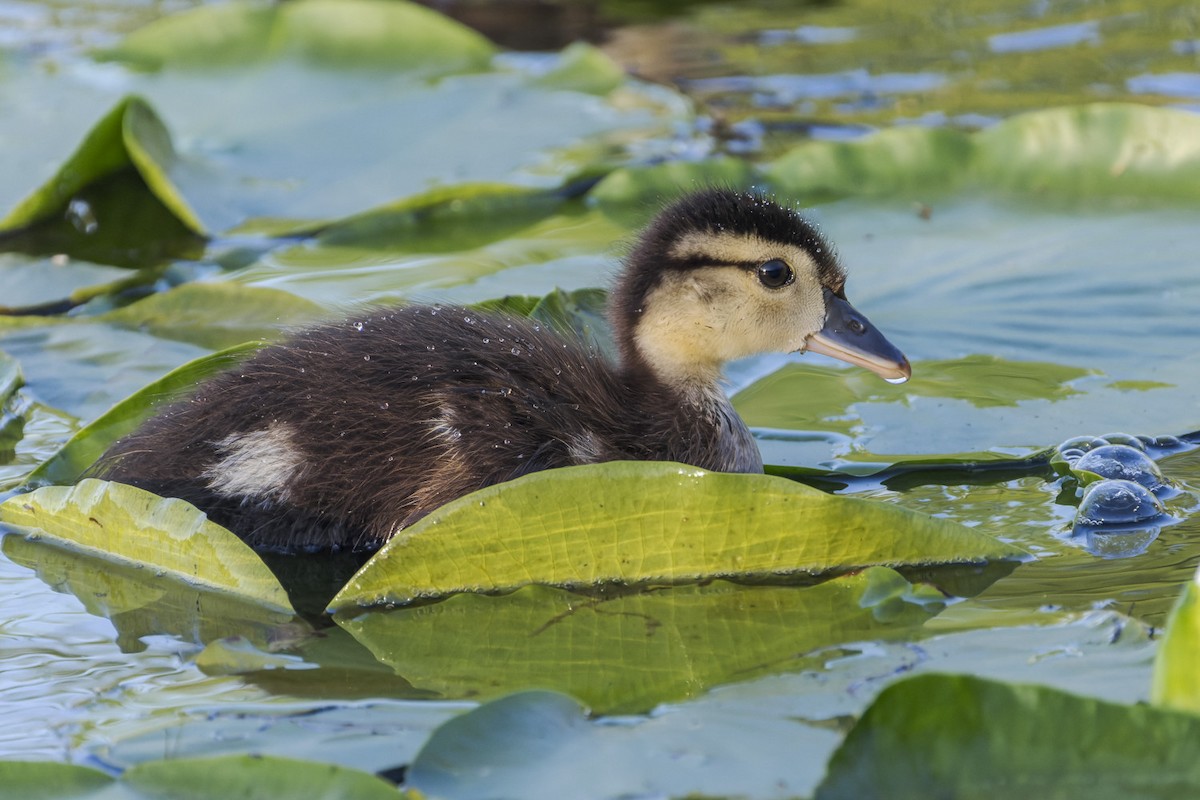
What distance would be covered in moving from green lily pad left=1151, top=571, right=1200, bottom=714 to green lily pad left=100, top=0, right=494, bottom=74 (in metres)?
4.49

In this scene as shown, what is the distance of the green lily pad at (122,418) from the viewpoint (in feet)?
11.4

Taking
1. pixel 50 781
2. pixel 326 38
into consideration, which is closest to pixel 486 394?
pixel 50 781

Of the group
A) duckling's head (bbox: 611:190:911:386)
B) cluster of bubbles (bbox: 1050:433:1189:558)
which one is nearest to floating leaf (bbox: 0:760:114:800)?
duckling's head (bbox: 611:190:911:386)

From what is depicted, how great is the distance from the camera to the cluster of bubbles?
9.93ft

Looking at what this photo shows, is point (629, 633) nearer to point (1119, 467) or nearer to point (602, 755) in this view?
point (602, 755)

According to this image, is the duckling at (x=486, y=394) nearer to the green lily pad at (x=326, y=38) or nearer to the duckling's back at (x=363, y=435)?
the duckling's back at (x=363, y=435)

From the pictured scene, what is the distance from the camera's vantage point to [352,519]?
3.17 m

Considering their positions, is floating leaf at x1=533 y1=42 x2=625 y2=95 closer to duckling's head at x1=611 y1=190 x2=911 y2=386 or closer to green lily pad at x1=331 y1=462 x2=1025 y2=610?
duckling's head at x1=611 y1=190 x2=911 y2=386

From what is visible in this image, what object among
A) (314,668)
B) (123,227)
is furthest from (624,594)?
(123,227)

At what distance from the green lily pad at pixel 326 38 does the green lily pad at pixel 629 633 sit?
3.57 m

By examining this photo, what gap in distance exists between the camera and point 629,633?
2.71 meters

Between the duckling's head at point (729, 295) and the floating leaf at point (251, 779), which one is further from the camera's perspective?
the duckling's head at point (729, 295)

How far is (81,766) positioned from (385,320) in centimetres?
140

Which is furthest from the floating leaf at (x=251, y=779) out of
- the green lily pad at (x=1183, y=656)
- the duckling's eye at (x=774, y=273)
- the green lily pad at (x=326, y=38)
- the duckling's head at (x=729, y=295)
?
the green lily pad at (x=326, y=38)
